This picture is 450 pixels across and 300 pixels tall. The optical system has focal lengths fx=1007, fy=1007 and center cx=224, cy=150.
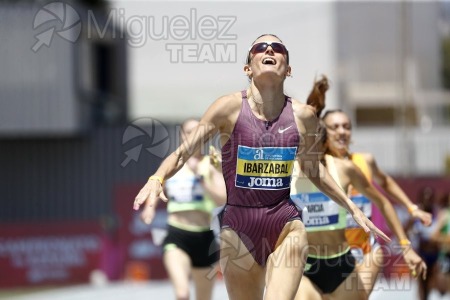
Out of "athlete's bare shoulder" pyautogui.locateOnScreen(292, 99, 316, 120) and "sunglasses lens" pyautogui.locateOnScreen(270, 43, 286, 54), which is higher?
"sunglasses lens" pyautogui.locateOnScreen(270, 43, 286, 54)

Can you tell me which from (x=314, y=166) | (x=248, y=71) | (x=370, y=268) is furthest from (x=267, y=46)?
(x=370, y=268)

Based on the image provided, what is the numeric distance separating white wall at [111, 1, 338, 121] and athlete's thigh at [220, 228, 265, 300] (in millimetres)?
28357

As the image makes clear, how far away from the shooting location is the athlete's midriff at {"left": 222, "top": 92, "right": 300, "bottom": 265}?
6691mm

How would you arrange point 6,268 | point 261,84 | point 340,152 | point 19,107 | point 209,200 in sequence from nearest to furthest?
point 261,84
point 340,152
point 209,200
point 6,268
point 19,107

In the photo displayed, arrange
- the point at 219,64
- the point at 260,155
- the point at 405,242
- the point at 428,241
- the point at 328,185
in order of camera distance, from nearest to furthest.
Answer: the point at 260,155 < the point at 328,185 < the point at 405,242 < the point at 428,241 < the point at 219,64

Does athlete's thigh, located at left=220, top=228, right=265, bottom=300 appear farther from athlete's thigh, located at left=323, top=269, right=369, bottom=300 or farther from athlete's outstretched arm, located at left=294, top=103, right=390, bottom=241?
athlete's thigh, located at left=323, top=269, right=369, bottom=300

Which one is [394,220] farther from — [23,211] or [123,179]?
[23,211]

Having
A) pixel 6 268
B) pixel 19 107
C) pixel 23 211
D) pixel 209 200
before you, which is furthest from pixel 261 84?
pixel 23 211

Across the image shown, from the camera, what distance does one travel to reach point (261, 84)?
670 centimetres

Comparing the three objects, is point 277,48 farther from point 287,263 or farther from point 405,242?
point 405,242

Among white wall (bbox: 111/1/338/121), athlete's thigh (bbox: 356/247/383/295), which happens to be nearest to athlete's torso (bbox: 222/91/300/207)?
athlete's thigh (bbox: 356/247/383/295)

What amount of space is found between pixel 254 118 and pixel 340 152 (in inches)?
84.6

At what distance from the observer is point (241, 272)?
677 cm

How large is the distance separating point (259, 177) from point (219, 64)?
30.1 meters
